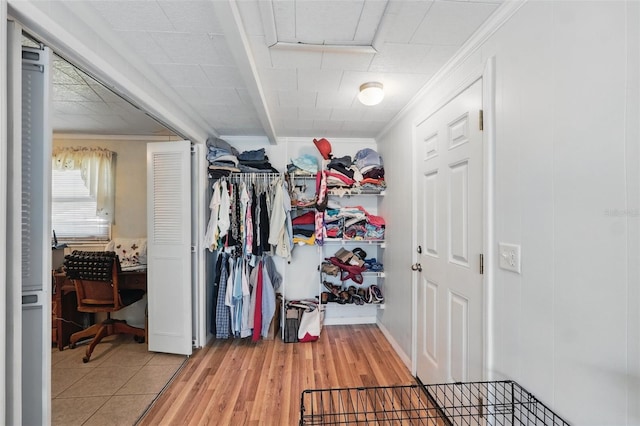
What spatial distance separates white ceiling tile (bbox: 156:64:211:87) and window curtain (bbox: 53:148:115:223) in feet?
6.35

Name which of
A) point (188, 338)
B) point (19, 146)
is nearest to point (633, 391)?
point (19, 146)

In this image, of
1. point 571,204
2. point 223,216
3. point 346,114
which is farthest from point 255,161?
point 571,204

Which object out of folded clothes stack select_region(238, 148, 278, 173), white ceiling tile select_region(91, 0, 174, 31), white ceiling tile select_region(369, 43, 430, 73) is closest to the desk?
folded clothes stack select_region(238, 148, 278, 173)

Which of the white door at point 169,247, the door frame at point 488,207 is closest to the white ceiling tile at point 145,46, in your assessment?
the white door at point 169,247

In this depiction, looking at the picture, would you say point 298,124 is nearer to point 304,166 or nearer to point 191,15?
point 304,166

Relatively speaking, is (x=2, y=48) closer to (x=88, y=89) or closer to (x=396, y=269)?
(x=88, y=89)

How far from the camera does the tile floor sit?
1.86m

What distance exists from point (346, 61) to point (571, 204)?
1308 mm

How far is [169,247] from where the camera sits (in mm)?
2604

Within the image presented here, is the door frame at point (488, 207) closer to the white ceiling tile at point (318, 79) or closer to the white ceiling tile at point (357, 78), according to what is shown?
the white ceiling tile at point (357, 78)

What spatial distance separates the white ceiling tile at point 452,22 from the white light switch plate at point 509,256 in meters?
1.05

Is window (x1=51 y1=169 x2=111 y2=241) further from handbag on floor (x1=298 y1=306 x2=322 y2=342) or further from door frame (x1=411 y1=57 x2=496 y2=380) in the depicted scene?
door frame (x1=411 y1=57 x2=496 y2=380)

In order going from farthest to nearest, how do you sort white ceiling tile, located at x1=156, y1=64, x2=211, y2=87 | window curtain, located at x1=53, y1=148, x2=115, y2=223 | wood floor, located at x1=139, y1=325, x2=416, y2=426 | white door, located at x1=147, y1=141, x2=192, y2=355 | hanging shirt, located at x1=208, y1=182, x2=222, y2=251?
window curtain, located at x1=53, y1=148, x2=115, y2=223
hanging shirt, located at x1=208, y1=182, x2=222, y2=251
white door, located at x1=147, y1=141, x2=192, y2=355
wood floor, located at x1=139, y1=325, x2=416, y2=426
white ceiling tile, located at x1=156, y1=64, x2=211, y2=87

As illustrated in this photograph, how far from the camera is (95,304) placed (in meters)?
2.70
